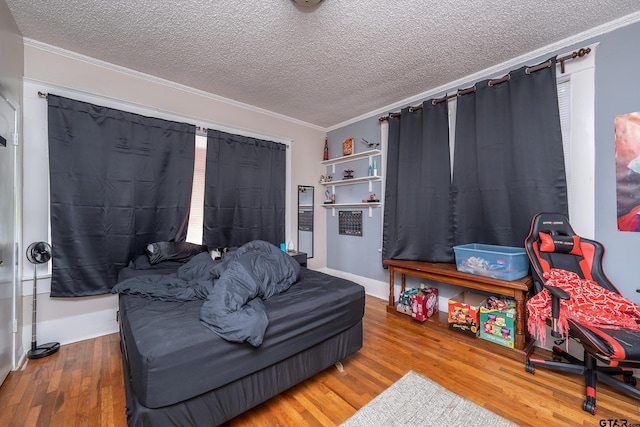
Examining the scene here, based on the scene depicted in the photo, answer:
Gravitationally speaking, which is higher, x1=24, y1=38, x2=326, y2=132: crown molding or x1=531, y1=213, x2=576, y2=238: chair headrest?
x1=24, y1=38, x2=326, y2=132: crown molding

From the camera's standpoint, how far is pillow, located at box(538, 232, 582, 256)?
2062 millimetres

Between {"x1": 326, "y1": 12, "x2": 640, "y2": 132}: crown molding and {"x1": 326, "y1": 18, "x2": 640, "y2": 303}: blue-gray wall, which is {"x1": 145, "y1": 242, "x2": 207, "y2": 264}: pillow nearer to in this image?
{"x1": 326, "y1": 12, "x2": 640, "y2": 132}: crown molding

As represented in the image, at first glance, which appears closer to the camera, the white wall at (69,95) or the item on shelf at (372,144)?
the white wall at (69,95)

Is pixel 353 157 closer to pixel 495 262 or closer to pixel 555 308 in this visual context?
pixel 495 262

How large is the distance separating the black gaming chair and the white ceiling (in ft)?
5.18

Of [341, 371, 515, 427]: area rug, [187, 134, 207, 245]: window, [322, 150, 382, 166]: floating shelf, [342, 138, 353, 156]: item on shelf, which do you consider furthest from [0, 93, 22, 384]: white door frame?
[342, 138, 353, 156]: item on shelf

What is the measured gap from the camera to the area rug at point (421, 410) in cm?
152

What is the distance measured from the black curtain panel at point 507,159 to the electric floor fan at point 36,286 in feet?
12.9

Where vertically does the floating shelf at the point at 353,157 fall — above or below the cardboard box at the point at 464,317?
above

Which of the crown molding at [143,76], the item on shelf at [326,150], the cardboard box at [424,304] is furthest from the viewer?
the item on shelf at [326,150]

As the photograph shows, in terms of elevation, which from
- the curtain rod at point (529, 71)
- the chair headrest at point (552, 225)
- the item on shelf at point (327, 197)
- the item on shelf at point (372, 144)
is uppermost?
the curtain rod at point (529, 71)

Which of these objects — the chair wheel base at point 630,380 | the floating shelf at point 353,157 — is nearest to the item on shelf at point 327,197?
the floating shelf at point 353,157

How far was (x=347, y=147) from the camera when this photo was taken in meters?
4.20

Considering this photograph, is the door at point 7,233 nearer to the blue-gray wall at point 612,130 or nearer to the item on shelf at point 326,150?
the item on shelf at point 326,150
